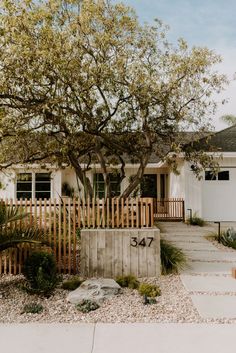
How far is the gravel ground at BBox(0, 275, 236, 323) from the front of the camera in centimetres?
597

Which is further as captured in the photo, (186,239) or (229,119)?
(229,119)

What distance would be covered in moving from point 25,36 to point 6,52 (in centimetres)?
99

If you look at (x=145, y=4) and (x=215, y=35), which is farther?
(x=215, y=35)

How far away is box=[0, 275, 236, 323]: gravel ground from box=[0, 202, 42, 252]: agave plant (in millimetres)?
860

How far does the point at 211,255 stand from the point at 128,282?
11.9ft

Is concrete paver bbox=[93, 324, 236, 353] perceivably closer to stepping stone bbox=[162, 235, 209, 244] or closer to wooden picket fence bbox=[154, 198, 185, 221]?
stepping stone bbox=[162, 235, 209, 244]

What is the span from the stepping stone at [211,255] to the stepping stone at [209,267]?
17.5 inches

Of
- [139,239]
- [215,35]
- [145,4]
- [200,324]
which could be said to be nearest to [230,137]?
[215,35]

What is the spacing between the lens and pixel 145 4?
1062 centimetres

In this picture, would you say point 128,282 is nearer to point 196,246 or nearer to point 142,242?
point 142,242

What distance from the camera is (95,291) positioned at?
6.96m

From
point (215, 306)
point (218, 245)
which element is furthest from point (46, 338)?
point (218, 245)

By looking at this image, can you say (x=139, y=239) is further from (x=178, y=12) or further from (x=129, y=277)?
(x=178, y=12)

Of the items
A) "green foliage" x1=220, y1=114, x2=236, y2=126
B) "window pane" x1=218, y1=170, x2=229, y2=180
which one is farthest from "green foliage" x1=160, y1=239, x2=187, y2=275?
"green foliage" x1=220, y1=114, x2=236, y2=126
